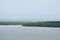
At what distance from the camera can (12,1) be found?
147cm

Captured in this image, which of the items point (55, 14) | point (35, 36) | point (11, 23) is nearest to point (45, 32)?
point (35, 36)

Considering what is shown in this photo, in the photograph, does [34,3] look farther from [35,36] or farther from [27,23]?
[35,36]

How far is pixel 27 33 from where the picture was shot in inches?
58.1

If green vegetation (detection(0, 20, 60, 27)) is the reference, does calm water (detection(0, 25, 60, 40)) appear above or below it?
below

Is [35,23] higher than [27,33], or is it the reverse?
[35,23]

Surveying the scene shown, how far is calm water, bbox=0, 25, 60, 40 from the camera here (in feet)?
4.72

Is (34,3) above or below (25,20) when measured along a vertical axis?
above

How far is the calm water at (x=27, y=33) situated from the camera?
1439 millimetres

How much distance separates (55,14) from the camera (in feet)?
4.65

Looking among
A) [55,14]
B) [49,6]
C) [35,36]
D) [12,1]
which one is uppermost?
[12,1]

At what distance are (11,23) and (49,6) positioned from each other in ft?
2.37

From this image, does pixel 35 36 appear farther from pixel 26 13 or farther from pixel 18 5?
pixel 18 5

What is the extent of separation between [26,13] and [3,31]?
52 centimetres

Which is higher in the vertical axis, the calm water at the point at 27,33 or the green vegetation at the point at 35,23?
the green vegetation at the point at 35,23
